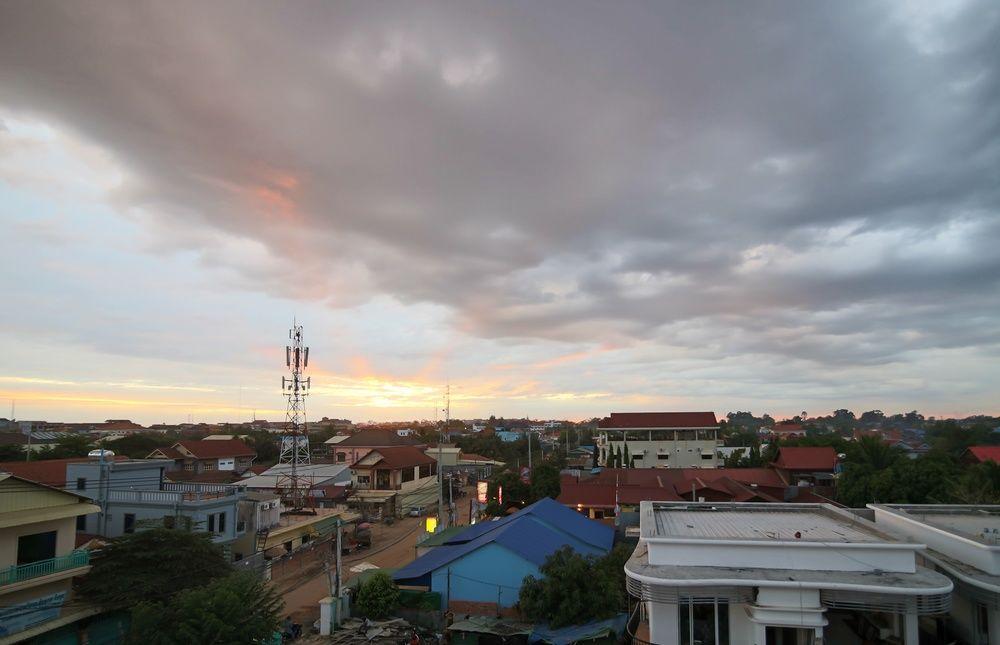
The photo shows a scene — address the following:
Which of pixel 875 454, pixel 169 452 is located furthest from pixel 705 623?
pixel 169 452

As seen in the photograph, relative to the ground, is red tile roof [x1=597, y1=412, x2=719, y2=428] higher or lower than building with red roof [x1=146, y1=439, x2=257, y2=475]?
higher

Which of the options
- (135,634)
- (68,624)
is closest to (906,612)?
(135,634)

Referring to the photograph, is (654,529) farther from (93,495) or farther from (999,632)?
(93,495)

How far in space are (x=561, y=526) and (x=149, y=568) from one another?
15.9m

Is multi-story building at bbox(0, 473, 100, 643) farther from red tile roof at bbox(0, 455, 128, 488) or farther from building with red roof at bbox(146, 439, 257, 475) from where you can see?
building with red roof at bbox(146, 439, 257, 475)

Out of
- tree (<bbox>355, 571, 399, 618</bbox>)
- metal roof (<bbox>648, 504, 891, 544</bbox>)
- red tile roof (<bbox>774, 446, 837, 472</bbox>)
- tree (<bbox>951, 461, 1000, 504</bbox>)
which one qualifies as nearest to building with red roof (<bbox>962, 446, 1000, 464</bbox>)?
red tile roof (<bbox>774, 446, 837, 472</bbox>)

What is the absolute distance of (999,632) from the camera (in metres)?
11.8

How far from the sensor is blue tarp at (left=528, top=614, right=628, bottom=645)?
16719 mm

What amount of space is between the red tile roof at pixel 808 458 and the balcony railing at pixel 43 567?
5454 centimetres

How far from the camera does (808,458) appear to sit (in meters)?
55.5

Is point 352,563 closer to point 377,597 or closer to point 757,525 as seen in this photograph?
point 377,597

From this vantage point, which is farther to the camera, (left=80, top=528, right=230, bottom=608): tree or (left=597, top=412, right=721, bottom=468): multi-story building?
(left=597, top=412, right=721, bottom=468): multi-story building

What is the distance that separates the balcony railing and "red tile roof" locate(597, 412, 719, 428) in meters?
58.1

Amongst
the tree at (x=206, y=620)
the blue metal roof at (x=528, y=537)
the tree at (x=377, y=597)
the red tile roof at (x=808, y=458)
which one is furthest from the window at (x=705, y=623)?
the red tile roof at (x=808, y=458)
